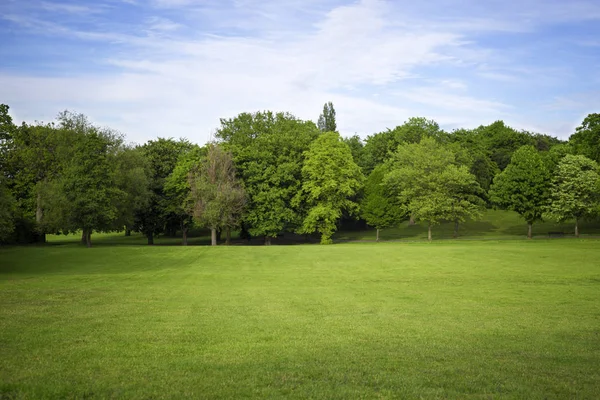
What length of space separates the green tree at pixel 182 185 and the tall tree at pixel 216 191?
293cm

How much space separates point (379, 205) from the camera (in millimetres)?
78875

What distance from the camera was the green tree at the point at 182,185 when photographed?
226 ft

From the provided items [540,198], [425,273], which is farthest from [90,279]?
[540,198]

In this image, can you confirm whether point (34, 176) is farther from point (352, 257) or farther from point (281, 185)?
point (352, 257)

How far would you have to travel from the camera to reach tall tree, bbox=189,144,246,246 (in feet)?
210

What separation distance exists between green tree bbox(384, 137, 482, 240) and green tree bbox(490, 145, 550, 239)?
5332mm

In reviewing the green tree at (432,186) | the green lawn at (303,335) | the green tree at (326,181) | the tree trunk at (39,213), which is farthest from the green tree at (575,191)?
the tree trunk at (39,213)

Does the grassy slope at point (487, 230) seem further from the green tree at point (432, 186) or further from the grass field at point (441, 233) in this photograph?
the green tree at point (432, 186)

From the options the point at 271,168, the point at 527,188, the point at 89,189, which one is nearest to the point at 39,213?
the point at 89,189

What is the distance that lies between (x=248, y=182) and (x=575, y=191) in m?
46.0

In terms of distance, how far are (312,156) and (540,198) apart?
34.1 metres

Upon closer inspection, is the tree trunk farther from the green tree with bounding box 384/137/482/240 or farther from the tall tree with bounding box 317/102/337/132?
the tall tree with bounding box 317/102/337/132

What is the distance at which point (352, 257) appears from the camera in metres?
46.1

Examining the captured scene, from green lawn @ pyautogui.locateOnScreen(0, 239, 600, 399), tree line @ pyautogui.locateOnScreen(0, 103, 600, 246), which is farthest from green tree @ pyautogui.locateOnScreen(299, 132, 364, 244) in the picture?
green lawn @ pyautogui.locateOnScreen(0, 239, 600, 399)
